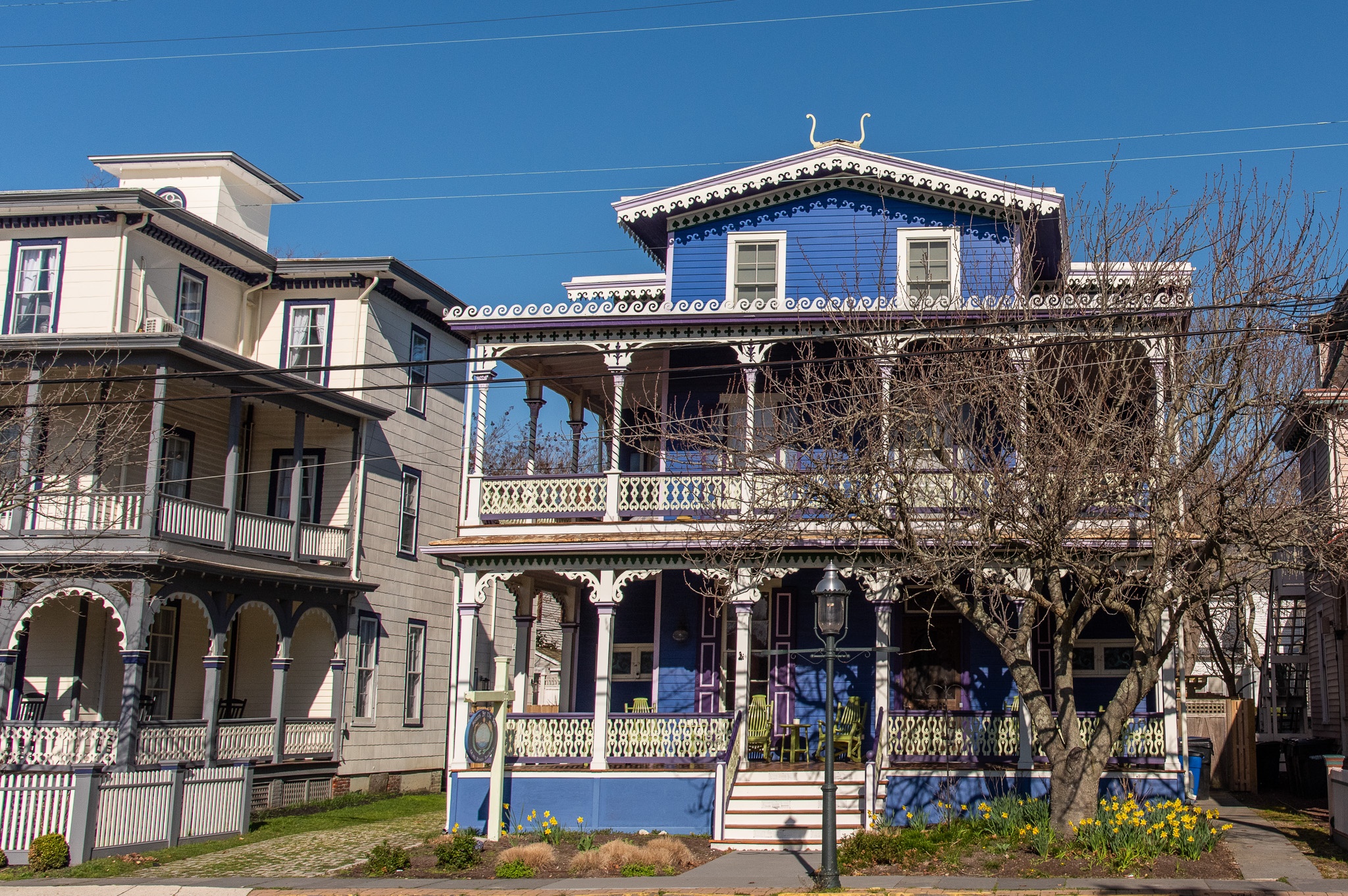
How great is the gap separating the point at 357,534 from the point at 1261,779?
59.1 feet

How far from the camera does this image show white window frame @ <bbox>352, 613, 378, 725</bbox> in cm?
2717

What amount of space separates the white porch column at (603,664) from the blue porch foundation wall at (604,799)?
0.29m

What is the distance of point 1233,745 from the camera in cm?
2370

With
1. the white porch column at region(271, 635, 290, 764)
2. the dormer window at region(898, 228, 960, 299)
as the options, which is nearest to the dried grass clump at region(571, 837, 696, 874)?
the white porch column at region(271, 635, 290, 764)

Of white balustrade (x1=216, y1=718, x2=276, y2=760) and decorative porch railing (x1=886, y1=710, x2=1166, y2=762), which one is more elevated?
decorative porch railing (x1=886, y1=710, x2=1166, y2=762)

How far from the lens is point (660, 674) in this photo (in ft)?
70.8

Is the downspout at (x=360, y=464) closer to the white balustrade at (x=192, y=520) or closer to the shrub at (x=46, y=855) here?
the white balustrade at (x=192, y=520)

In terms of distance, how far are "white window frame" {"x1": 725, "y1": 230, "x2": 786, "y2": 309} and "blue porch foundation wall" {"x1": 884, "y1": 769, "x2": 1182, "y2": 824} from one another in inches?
349

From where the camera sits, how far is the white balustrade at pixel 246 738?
75.0ft

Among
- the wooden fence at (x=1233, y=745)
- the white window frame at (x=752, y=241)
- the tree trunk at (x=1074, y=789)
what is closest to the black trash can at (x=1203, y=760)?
the wooden fence at (x=1233, y=745)

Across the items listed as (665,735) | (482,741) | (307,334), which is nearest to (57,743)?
(482,741)

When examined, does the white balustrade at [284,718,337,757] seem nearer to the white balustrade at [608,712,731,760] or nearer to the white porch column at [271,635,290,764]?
the white porch column at [271,635,290,764]

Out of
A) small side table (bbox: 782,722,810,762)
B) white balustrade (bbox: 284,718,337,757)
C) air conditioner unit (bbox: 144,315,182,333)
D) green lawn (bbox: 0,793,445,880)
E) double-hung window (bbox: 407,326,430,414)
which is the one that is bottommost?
green lawn (bbox: 0,793,445,880)

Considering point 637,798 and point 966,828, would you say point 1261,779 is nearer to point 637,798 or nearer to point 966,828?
point 966,828
